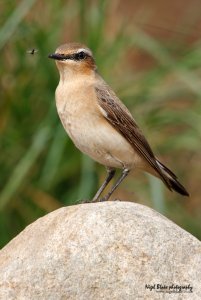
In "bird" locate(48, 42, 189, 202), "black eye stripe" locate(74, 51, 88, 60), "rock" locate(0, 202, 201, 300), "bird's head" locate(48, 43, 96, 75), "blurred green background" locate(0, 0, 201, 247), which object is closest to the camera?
"rock" locate(0, 202, 201, 300)

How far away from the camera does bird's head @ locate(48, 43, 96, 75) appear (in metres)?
7.88

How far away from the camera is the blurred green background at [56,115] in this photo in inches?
392

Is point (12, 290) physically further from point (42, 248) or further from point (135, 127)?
point (135, 127)

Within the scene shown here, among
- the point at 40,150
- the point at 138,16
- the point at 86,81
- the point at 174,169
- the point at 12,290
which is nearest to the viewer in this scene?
the point at 12,290

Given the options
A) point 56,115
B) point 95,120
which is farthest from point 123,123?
point 56,115

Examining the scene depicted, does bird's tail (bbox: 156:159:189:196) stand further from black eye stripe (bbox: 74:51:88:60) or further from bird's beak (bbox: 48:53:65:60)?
bird's beak (bbox: 48:53:65:60)

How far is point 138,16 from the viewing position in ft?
38.9

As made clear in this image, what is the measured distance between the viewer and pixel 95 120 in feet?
25.2

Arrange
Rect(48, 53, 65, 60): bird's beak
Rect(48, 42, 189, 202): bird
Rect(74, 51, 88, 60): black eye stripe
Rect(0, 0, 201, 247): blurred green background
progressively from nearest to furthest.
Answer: Rect(48, 42, 189, 202): bird
Rect(48, 53, 65, 60): bird's beak
Rect(74, 51, 88, 60): black eye stripe
Rect(0, 0, 201, 247): blurred green background

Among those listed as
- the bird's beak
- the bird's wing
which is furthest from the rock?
the bird's beak

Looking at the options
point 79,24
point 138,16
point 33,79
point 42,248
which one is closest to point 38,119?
point 33,79

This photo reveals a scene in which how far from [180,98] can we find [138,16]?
5.68 feet

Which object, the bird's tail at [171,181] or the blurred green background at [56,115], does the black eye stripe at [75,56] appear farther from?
the blurred green background at [56,115]

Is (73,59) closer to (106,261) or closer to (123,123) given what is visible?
(123,123)
